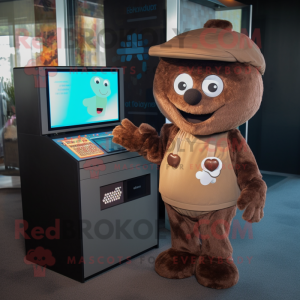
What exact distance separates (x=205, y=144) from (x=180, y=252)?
0.78 metres

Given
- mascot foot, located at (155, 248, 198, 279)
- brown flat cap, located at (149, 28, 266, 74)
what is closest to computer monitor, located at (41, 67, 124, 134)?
brown flat cap, located at (149, 28, 266, 74)

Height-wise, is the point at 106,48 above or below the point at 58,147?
above

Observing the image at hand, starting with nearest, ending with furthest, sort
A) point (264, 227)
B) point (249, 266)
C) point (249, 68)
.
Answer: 1. point (249, 68)
2. point (249, 266)
3. point (264, 227)

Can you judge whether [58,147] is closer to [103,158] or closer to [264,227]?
[103,158]

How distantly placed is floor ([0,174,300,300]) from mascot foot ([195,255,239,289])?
0.13ft

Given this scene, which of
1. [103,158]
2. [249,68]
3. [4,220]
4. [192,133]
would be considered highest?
[249,68]

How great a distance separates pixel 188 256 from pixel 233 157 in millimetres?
727

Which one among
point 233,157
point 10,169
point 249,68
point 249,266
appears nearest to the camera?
point 249,68

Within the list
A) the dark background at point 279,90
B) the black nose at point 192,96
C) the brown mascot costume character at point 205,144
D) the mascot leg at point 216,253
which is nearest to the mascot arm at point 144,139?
the brown mascot costume character at point 205,144

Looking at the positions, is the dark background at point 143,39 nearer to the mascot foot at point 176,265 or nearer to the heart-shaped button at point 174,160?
the heart-shaped button at point 174,160

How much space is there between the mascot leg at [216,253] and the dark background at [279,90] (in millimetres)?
2819

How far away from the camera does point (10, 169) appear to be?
15.5 ft

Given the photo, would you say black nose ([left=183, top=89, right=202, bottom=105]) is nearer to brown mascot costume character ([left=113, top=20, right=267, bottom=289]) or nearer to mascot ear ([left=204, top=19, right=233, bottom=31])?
brown mascot costume character ([left=113, top=20, right=267, bottom=289])

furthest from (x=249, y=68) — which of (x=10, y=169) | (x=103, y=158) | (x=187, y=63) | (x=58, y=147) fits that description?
(x=10, y=169)
